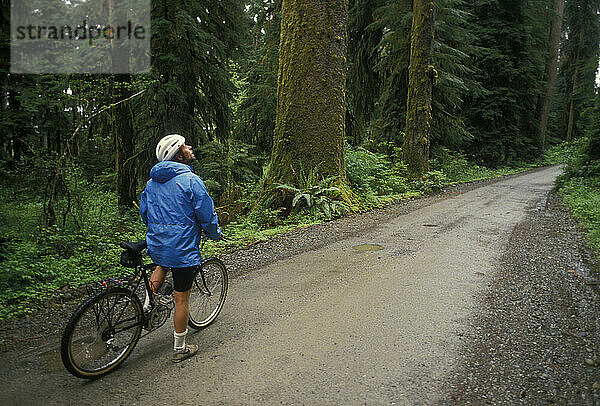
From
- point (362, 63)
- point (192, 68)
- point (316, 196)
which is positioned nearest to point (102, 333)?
point (316, 196)

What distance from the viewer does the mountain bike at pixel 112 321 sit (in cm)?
302

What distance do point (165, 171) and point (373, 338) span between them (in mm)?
2428

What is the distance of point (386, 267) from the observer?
5.61 metres

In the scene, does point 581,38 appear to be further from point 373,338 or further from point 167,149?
point 167,149

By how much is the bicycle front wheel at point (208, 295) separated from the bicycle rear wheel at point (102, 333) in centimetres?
65

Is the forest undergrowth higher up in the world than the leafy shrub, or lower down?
lower down

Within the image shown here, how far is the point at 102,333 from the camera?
328 centimetres

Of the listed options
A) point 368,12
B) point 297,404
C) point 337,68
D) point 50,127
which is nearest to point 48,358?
point 297,404

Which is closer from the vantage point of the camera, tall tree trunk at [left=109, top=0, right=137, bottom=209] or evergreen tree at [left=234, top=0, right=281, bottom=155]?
tall tree trunk at [left=109, top=0, right=137, bottom=209]

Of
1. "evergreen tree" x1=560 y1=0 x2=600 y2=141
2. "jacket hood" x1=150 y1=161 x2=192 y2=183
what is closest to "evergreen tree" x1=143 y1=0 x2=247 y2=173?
"jacket hood" x1=150 y1=161 x2=192 y2=183

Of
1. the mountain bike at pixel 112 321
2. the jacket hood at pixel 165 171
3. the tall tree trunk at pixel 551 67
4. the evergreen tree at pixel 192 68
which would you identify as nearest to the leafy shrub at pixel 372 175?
the evergreen tree at pixel 192 68

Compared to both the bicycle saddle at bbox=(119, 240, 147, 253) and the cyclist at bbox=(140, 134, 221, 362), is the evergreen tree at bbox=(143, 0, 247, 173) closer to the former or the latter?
the cyclist at bbox=(140, 134, 221, 362)

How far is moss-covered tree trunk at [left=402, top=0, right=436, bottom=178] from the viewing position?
1360 centimetres

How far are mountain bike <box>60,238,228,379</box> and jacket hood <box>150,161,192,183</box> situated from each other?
2.00 feet
